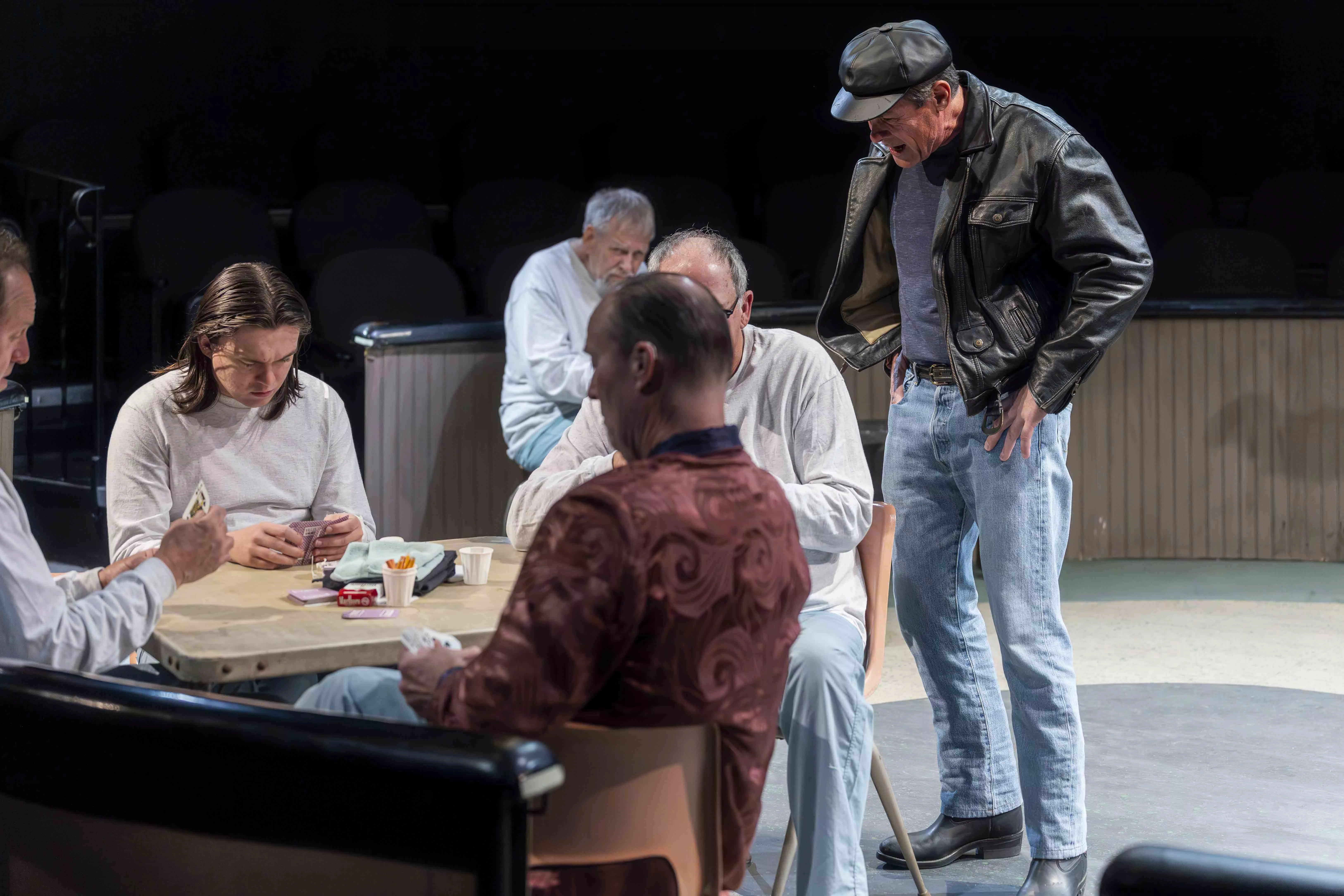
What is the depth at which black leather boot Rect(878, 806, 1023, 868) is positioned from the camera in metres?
2.65

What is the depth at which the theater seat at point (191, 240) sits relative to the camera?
519cm

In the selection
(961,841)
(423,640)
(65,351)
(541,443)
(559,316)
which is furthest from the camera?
(65,351)

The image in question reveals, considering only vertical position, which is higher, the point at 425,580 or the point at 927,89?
the point at 927,89

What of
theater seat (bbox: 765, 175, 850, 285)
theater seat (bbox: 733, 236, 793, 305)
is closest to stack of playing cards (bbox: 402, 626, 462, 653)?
theater seat (bbox: 733, 236, 793, 305)

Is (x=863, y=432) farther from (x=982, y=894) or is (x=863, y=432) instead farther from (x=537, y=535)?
(x=537, y=535)

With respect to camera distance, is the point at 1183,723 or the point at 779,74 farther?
the point at 779,74

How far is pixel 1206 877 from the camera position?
46.2 inches

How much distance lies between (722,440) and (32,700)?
0.73 meters

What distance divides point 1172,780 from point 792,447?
4.03 feet

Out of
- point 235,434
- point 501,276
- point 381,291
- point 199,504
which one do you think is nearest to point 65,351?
point 381,291

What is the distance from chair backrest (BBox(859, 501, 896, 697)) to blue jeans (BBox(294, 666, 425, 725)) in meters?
0.96

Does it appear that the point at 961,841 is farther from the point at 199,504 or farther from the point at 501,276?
the point at 501,276

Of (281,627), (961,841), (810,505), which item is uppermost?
(810,505)

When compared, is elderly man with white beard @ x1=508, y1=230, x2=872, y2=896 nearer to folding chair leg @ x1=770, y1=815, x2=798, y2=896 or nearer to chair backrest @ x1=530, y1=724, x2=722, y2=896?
folding chair leg @ x1=770, y1=815, x2=798, y2=896
